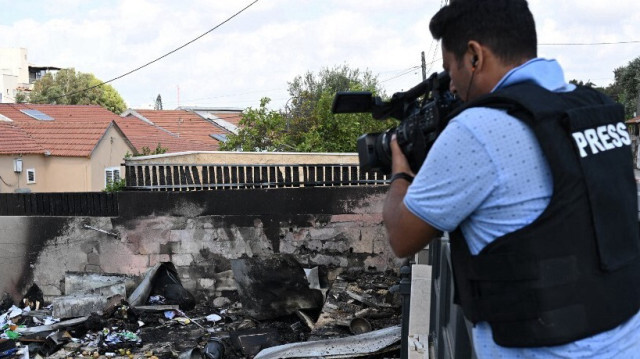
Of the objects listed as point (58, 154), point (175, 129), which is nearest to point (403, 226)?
point (58, 154)

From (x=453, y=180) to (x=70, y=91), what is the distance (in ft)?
144

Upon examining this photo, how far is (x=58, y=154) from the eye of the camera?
75.7 ft

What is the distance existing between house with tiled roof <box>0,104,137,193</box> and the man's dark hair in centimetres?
2254

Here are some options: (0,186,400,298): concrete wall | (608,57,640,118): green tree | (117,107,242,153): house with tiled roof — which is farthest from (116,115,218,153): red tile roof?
(608,57,640,118): green tree

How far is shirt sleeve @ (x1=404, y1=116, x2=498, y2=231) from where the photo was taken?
1409mm

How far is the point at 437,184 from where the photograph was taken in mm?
1445

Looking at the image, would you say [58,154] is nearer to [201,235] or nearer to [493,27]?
[201,235]

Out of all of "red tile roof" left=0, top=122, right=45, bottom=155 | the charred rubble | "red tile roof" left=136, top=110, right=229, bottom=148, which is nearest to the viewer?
the charred rubble

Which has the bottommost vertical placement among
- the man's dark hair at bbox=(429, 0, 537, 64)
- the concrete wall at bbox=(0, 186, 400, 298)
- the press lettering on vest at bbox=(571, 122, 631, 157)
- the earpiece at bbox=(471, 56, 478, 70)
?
the concrete wall at bbox=(0, 186, 400, 298)

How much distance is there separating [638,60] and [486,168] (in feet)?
86.8

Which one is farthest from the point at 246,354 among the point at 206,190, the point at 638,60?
the point at 638,60

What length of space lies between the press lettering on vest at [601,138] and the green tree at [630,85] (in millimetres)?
24789

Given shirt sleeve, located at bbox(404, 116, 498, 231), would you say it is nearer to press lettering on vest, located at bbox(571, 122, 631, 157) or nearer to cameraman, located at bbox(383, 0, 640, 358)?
cameraman, located at bbox(383, 0, 640, 358)

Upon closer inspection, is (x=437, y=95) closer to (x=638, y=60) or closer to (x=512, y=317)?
(x=512, y=317)
